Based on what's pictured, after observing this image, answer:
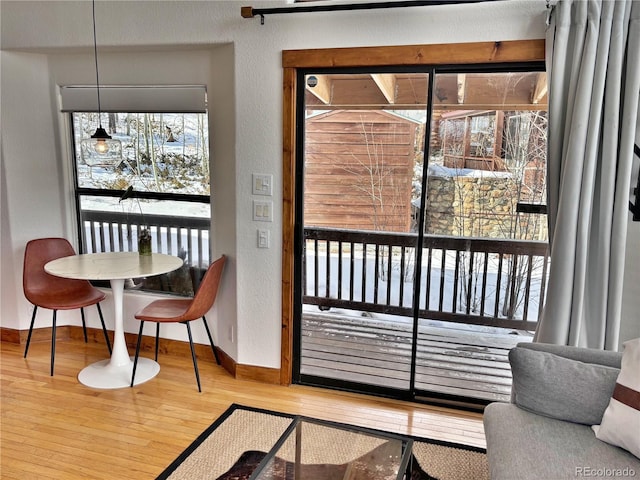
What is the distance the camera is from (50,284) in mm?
3604

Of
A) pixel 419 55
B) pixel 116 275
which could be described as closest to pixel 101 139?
pixel 116 275

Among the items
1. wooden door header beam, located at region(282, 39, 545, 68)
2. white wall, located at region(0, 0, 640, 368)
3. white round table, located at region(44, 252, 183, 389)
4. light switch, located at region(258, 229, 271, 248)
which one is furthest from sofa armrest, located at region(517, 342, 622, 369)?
white round table, located at region(44, 252, 183, 389)

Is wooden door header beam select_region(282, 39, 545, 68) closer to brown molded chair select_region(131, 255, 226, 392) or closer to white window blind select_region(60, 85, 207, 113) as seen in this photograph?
white window blind select_region(60, 85, 207, 113)

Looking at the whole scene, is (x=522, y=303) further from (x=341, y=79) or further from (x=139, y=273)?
(x=139, y=273)

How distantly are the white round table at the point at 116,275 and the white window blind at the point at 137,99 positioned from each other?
106 cm

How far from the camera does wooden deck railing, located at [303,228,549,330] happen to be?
9.54 feet

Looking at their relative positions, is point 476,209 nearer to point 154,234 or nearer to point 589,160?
point 589,160

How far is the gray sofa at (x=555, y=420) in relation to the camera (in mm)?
1688

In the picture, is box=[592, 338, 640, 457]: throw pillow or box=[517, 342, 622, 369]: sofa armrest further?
box=[517, 342, 622, 369]: sofa armrest

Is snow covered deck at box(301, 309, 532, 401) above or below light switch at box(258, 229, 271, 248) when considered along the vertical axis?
below

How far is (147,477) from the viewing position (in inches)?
90.0

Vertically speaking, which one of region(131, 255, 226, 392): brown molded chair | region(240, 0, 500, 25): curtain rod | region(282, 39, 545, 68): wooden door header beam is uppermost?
region(240, 0, 500, 25): curtain rod

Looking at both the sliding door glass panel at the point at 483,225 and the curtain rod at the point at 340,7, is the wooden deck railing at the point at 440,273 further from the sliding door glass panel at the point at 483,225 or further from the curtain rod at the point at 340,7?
the curtain rod at the point at 340,7

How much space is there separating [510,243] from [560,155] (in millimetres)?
608
